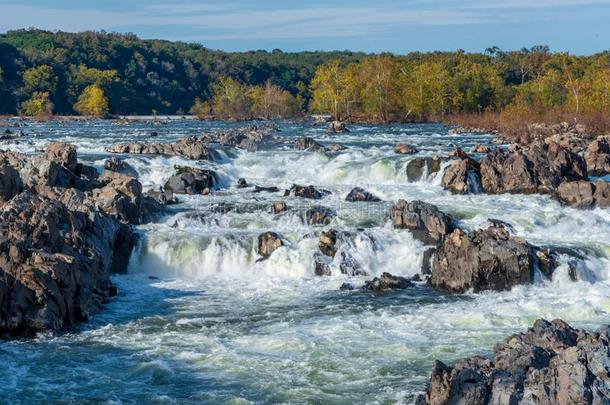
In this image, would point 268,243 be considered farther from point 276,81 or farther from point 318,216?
point 276,81

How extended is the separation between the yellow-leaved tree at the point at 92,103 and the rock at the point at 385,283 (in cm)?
8849

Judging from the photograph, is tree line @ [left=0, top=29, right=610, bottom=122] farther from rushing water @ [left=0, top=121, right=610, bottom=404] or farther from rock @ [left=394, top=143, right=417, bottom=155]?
rushing water @ [left=0, top=121, right=610, bottom=404]

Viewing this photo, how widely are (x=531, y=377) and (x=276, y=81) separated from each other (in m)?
129

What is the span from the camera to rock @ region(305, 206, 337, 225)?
24.6 meters

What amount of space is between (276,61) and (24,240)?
134 meters

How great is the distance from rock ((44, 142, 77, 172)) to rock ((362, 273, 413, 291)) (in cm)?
1363

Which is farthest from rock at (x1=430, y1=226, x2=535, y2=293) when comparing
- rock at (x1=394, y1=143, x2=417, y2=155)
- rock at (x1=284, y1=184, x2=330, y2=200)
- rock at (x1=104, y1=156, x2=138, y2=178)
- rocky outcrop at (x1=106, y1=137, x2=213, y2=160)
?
rocky outcrop at (x1=106, y1=137, x2=213, y2=160)

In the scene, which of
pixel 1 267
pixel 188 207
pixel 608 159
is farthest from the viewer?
pixel 608 159

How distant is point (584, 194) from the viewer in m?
26.9

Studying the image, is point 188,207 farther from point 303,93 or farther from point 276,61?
point 276,61

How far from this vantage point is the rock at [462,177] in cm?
2961

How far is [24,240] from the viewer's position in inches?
709

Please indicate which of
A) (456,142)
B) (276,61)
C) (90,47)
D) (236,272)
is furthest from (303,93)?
(236,272)

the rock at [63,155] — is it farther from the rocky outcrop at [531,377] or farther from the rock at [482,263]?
the rocky outcrop at [531,377]
